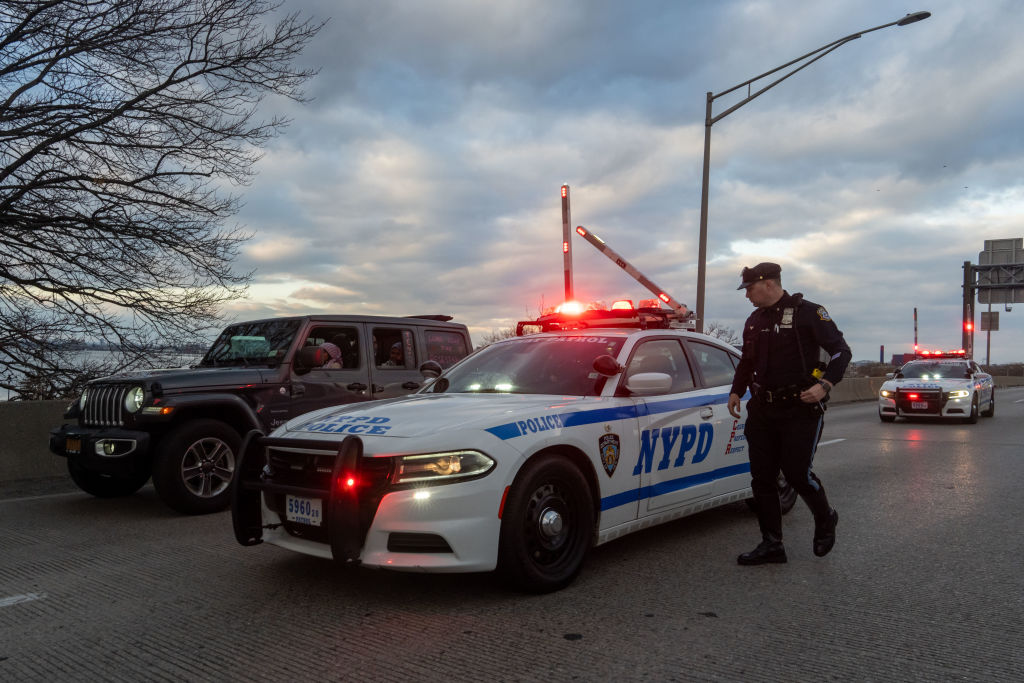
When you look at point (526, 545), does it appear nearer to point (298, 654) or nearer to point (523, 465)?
point (523, 465)

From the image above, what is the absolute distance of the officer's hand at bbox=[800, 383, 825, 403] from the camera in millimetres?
4617

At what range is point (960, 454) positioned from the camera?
10984mm

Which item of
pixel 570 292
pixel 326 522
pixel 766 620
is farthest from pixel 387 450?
pixel 570 292

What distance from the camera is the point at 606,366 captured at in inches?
195

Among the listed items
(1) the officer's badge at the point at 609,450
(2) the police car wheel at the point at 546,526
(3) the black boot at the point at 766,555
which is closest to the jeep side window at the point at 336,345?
(1) the officer's badge at the point at 609,450

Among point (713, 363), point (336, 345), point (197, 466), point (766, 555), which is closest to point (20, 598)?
point (197, 466)

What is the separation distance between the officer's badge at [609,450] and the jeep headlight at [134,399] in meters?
4.14

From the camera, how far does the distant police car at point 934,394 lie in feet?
55.2

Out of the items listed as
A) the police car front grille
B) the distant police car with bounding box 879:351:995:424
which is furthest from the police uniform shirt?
the distant police car with bounding box 879:351:995:424

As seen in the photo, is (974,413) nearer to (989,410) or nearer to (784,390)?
(989,410)

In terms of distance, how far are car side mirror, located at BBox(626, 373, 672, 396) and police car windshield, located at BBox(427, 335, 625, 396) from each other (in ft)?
0.96

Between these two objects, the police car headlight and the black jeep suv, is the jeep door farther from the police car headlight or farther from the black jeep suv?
the police car headlight

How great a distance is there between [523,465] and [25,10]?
1067cm

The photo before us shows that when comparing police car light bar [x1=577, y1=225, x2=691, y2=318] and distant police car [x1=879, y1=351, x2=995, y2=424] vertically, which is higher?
police car light bar [x1=577, y1=225, x2=691, y2=318]
